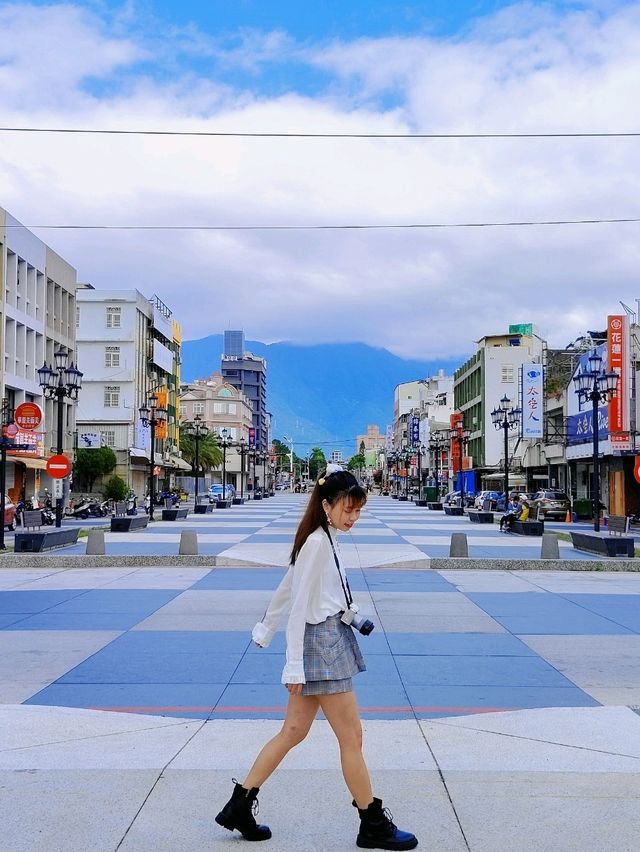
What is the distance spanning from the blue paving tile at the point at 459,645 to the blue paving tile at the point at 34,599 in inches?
221

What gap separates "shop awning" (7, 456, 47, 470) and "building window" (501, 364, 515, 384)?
4891 centimetres

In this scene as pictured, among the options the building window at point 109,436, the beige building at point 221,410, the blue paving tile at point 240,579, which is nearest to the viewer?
the blue paving tile at point 240,579

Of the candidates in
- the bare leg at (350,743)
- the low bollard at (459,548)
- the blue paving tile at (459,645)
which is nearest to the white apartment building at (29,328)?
the low bollard at (459,548)

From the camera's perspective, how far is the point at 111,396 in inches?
3172

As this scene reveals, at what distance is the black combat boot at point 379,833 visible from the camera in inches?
194

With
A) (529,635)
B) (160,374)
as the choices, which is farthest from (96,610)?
(160,374)

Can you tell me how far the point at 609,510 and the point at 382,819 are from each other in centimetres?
4315

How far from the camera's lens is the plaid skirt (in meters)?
4.92

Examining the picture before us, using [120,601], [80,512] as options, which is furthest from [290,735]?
[80,512]

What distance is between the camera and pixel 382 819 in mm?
4945

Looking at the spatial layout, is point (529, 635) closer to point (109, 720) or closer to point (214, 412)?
point (109, 720)

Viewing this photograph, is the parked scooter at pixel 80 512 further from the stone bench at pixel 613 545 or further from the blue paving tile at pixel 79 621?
the blue paving tile at pixel 79 621

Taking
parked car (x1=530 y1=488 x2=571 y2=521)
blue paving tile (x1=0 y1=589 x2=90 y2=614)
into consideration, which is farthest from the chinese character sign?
blue paving tile (x1=0 y1=589 x2=90 y2=614)

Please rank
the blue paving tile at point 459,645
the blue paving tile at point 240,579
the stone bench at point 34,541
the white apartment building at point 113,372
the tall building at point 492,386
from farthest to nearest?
1. the tall building at point 492,386
2. the white apartment building at point 113,372
3. the stone bench at point 34,541
4. the blue paving tile at point 240,579
5. the blue paving tile at point 459,645
